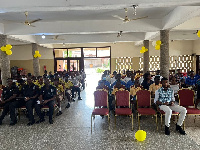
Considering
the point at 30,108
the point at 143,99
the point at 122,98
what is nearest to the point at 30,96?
the point at 30,108

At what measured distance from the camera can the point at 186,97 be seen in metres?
5.46

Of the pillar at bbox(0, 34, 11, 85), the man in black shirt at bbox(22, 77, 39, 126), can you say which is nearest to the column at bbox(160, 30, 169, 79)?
the man in black shirt at bbox(22, 77, 39, 126)

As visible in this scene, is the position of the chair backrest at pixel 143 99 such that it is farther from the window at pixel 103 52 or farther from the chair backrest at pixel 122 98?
the window at pixel 103 52

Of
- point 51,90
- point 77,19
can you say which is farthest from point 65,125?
point 77,19

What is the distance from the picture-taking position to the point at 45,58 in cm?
1927

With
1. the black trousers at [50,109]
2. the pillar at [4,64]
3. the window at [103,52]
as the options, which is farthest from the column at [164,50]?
the window at [103,52]

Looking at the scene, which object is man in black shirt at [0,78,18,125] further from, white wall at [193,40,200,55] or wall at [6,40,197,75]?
white wall at [193,40,200,55]

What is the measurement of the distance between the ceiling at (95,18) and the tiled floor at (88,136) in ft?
11.0

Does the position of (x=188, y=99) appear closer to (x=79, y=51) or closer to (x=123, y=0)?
(x=123, y=0)

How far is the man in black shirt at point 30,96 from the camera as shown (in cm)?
596

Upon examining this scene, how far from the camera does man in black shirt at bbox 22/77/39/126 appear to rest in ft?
19.5

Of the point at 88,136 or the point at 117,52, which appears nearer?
the point at 88,136

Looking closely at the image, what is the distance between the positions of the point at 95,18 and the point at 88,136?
5.86 metres

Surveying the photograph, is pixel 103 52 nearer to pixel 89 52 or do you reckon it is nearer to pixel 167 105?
pixel 89 52
